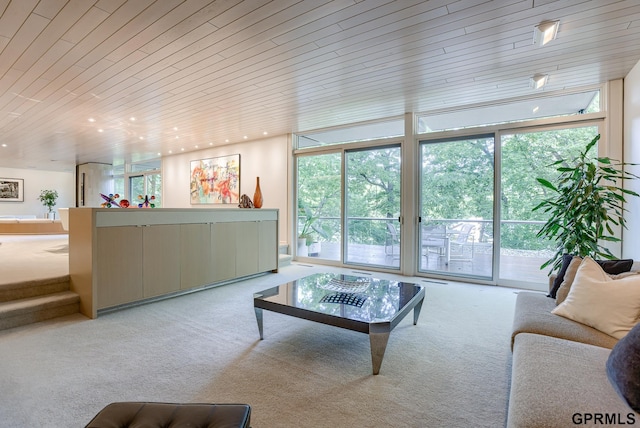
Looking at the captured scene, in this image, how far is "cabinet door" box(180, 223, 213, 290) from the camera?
4.07 meters

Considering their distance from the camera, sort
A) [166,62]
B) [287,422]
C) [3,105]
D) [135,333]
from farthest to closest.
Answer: [3,105] → [166,62] → [135,333] → [287,422]

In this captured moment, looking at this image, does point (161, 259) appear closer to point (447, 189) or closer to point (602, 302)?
point (602, 302)

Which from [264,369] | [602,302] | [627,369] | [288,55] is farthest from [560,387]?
[288,55]

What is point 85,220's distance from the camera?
10.7 ft

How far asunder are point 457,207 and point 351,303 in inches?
128

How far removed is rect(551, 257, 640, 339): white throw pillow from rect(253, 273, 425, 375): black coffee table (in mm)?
1071

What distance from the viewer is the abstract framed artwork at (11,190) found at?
35.3 ft

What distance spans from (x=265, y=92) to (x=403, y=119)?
2.44 m

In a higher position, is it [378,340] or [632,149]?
[632,149]

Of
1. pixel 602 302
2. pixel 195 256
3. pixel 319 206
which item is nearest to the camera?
pixel 602 302

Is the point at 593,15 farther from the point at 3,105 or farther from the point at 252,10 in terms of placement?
the point at 3,105

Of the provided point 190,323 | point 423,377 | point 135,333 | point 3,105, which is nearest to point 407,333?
point 423,377

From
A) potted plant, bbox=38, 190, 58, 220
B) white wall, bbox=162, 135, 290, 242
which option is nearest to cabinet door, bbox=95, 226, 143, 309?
white wall, bbox=162, 135, 290, 242

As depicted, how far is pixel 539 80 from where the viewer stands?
3652 millimetres
